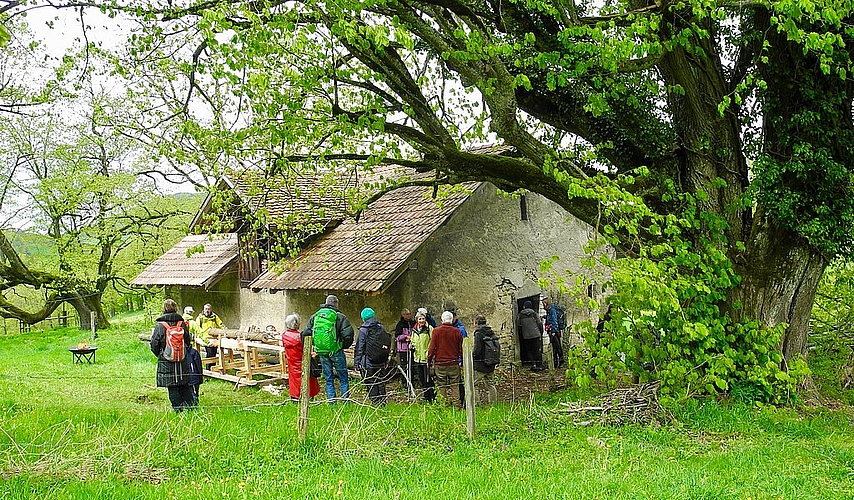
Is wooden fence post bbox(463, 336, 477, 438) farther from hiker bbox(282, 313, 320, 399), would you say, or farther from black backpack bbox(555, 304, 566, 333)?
black backpack bbox(555, 304, 566, 333)

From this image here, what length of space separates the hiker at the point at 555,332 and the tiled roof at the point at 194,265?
8.19 m

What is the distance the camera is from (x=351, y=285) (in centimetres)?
1327

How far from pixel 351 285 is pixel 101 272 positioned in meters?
20.0

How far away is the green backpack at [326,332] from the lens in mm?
10992

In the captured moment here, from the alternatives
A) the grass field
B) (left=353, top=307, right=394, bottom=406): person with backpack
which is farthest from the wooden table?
(left=353, top=307, right=394, bottom=406): person with backpack

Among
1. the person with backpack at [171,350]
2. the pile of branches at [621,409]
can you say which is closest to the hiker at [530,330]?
the pile of branches at [621,409]

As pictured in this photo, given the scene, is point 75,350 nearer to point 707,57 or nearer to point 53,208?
point 53,208

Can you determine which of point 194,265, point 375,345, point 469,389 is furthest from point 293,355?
point 194,265

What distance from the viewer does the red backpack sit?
9.98 meters

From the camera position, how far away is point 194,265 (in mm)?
19688

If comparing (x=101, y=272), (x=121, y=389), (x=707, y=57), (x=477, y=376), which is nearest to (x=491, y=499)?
(x=477, y=376)

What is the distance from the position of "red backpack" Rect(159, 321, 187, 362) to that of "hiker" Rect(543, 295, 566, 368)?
842cm

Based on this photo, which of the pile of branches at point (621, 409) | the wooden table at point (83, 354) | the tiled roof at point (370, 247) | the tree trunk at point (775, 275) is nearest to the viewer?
the pile of branches at point (621, 409)

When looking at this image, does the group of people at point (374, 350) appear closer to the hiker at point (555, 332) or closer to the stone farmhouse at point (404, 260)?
the stone farmhouse at point (404, 260)
